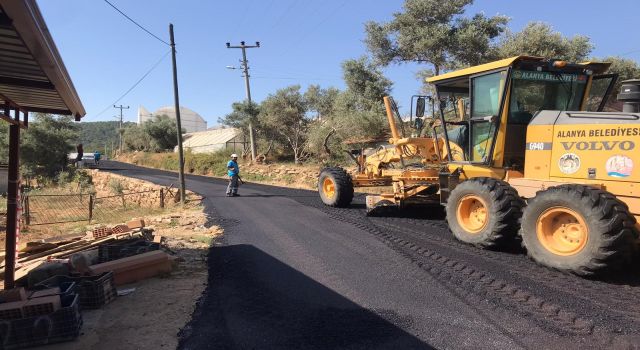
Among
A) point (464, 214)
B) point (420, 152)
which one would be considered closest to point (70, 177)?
point (420, 152)

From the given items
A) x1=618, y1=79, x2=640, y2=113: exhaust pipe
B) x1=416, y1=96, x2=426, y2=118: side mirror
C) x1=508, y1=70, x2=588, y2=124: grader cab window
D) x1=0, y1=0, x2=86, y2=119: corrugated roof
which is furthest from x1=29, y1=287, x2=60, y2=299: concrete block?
x1=618, y1=79, x2=640, y2=113: exhaust pipe

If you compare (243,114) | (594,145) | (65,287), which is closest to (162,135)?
(243,114)

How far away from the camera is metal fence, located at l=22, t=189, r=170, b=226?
12828 millimetres

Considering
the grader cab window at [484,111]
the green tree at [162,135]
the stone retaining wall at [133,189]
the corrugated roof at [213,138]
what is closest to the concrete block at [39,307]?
the grader cab window at [484,111]

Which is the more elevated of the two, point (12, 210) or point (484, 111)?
point (484, 111)

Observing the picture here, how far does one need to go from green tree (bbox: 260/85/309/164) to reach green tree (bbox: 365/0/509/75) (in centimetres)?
983

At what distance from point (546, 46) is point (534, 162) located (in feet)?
48.9

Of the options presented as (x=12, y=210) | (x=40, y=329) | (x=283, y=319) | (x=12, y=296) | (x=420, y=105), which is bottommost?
(x=283, y=319)

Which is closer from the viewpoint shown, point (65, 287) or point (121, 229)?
point (65, 287)

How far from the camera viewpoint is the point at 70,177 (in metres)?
31.2

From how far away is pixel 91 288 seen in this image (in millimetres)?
4715

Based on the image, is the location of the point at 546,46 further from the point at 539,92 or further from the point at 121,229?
the point at 121,229

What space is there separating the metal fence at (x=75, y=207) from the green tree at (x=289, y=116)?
33.2ft

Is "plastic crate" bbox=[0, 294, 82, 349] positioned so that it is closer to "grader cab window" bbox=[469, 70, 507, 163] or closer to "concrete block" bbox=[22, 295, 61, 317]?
"concrete block" bbox=[22, 295, 61, 317]
